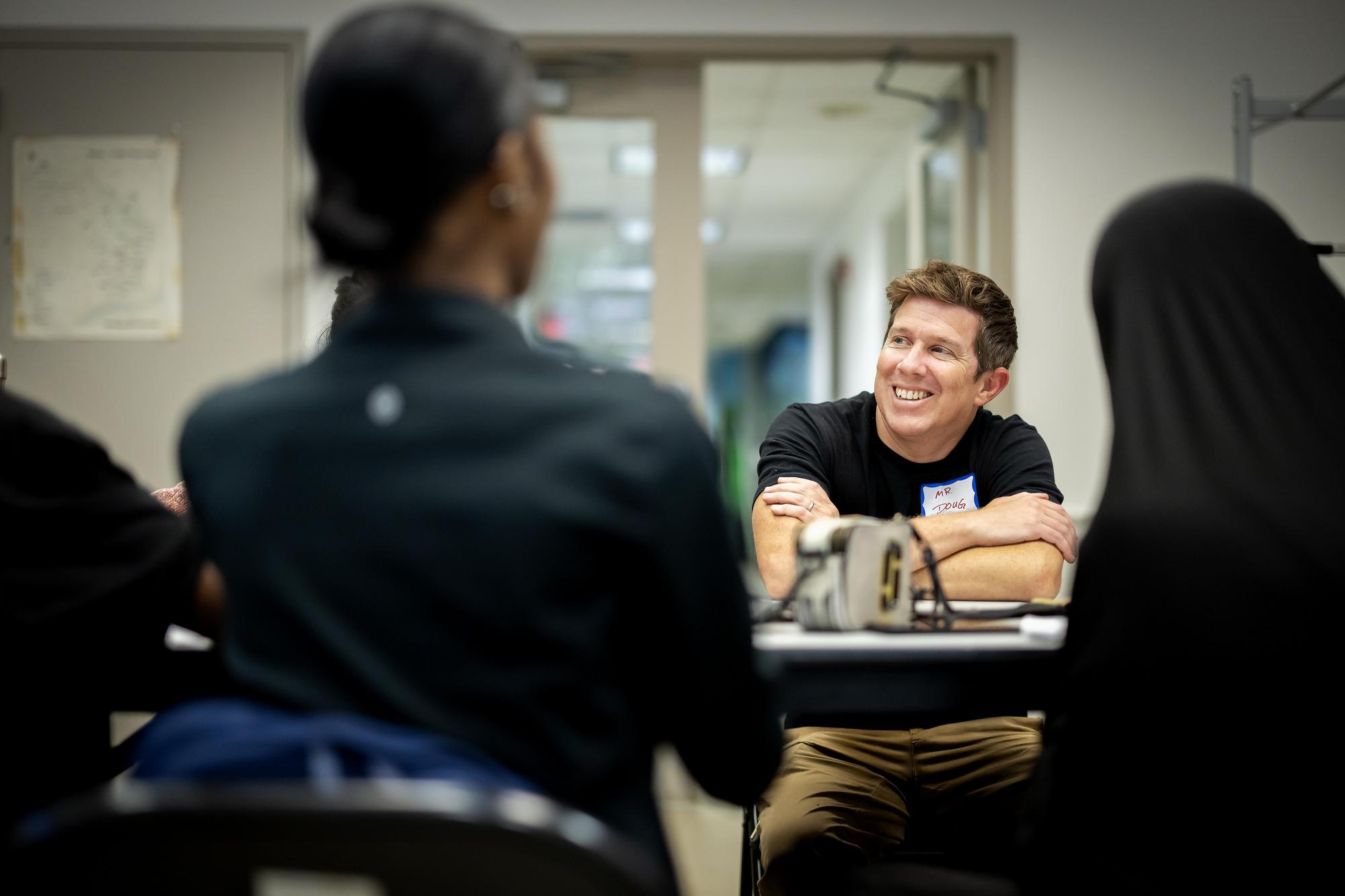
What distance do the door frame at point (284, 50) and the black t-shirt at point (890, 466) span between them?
191 centimetres

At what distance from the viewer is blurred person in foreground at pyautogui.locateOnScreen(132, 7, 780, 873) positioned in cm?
76

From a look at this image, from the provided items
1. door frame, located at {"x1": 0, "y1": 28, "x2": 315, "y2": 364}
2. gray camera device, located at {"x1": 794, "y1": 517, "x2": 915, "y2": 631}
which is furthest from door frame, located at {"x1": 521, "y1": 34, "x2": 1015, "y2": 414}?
gray camera device, located at {"x1": 794, "y1": 517, "x2": 915, "y2": 631}

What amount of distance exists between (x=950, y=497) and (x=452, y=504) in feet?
4.56

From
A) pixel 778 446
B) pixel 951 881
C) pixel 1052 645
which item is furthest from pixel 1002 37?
pixel 951 881

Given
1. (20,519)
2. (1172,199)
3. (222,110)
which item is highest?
(222,110)

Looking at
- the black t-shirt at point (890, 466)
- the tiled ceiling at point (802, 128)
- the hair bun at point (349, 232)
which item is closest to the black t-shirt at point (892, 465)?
the black t-shirt at point (890, 466)

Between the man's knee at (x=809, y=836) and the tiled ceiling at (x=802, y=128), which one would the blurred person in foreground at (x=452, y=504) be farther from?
the tiled ceiling at (x=802, y=128)

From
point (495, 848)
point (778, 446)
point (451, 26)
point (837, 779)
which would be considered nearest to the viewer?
point (495, 848)

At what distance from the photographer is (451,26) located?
82cm

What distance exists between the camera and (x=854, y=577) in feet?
4.08

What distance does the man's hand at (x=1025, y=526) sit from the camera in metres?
1.77

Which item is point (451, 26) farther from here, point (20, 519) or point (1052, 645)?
point (1052, 645)

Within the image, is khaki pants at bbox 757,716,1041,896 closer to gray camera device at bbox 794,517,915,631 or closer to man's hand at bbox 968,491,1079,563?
man's hand at bbox 968,491,1079,563

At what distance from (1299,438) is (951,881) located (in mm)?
575
